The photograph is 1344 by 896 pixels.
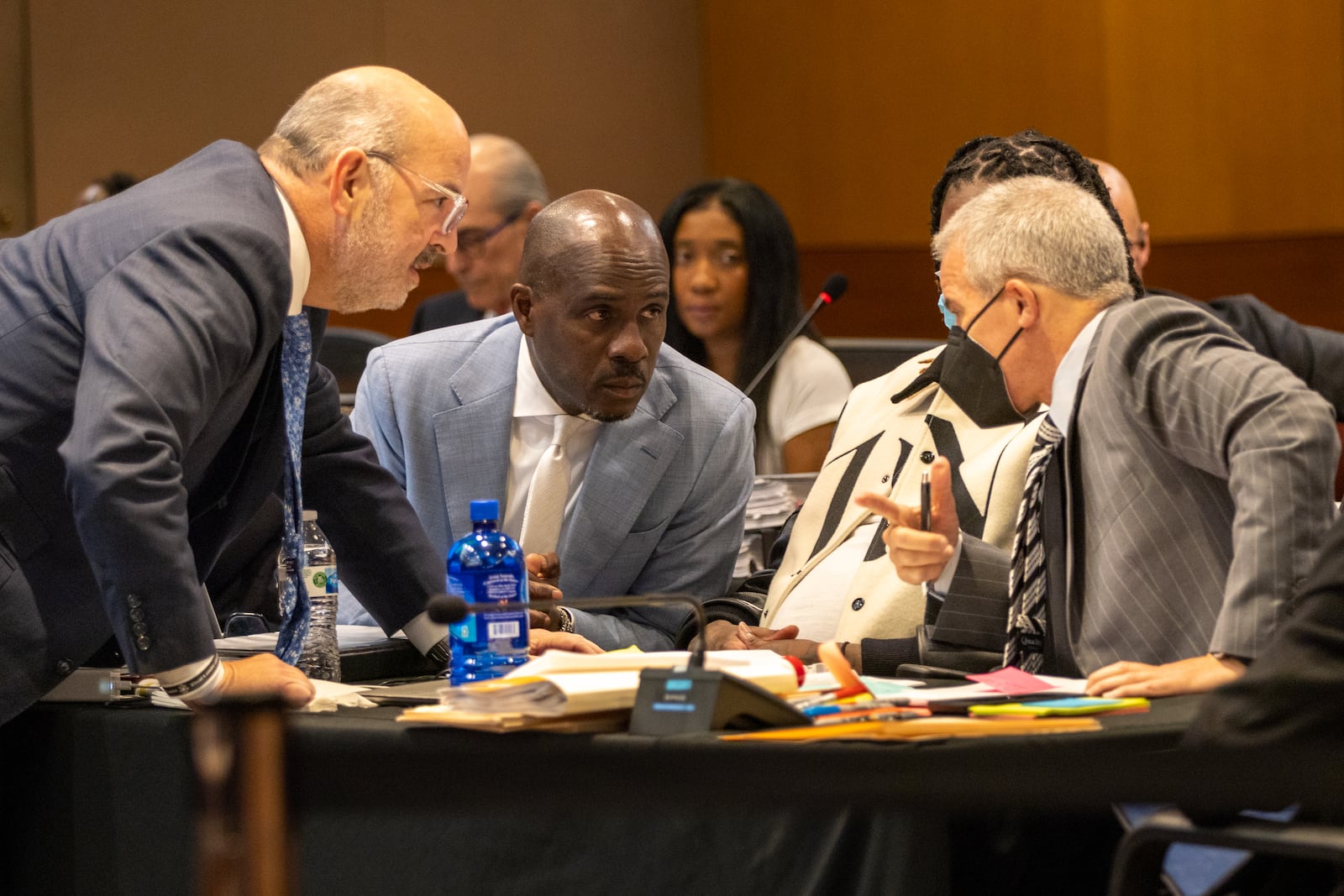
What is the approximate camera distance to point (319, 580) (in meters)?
2.28

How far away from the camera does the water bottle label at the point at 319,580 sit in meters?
2.26

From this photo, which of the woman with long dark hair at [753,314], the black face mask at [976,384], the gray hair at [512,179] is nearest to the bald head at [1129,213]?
the woman with long dark hair at [753,314]

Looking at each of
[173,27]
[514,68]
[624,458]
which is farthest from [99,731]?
[514,68]

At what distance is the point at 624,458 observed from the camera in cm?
274

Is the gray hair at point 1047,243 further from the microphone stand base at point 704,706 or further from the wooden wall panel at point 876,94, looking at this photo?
the wooden wall panel at point 876,94

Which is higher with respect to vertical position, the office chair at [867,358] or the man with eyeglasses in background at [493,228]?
the man with eyeglasses in background at [493,228]

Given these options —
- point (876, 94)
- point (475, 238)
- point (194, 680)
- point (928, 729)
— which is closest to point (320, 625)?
point (194, 680)

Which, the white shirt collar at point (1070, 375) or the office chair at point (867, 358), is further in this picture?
the office chair at point (867, 358)

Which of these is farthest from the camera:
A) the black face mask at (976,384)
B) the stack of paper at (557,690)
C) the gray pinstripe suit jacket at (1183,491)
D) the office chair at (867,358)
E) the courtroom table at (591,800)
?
the office chair at (867,358)

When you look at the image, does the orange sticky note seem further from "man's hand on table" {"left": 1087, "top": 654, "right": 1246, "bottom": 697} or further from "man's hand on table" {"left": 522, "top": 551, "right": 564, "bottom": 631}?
"man's hand on table" {"left": 522, "top": 551, "right": 564, "bottom": 631}

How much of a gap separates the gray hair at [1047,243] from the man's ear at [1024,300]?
11 mm

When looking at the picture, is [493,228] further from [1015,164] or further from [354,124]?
[354,124]

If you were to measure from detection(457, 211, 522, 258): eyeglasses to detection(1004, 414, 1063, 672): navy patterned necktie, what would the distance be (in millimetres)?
2784

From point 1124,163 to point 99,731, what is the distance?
4382 millimetres
